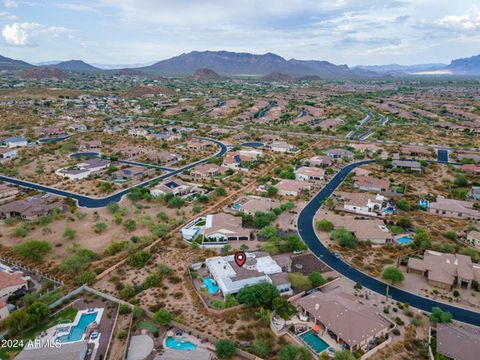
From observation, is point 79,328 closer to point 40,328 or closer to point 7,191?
point 40,328

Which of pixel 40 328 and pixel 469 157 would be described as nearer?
pixel 40 328

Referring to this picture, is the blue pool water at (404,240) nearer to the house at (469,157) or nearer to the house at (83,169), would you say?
the house at (469,157)

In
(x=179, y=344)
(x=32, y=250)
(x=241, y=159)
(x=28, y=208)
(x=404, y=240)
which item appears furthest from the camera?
(x=241, y=159)

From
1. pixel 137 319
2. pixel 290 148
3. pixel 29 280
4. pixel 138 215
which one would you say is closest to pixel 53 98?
pixel 290 148

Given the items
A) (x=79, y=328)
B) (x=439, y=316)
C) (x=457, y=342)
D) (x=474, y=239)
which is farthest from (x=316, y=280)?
(x=474, y=239)

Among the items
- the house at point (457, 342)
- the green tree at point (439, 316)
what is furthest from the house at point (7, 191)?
the house at point (457, 342)
